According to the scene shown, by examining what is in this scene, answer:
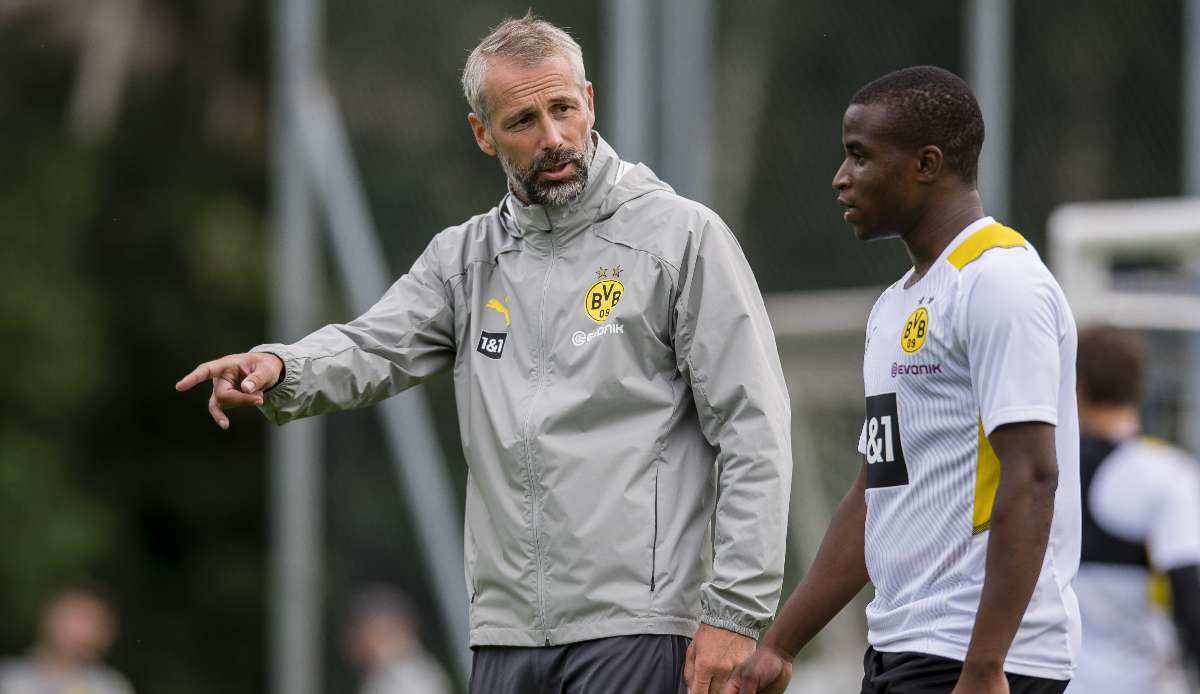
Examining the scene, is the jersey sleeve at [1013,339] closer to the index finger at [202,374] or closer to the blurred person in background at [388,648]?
the index finger at [202,374]

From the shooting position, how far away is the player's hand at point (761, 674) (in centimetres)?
338

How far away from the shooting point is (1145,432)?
7.54 meters

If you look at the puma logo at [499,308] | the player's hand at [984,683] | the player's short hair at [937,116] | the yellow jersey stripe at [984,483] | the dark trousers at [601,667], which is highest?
the player's short hair at [937,116]

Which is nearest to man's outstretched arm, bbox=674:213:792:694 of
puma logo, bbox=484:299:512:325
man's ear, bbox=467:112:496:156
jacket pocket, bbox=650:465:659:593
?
jacket pocket, bbox=650:465:659:593

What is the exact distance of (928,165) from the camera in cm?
317

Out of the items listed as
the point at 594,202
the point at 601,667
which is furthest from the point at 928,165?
the point at 601,667

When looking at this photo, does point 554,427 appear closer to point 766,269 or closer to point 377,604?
point 766,269

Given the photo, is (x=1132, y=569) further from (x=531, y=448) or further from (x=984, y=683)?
(x=984, y=683)

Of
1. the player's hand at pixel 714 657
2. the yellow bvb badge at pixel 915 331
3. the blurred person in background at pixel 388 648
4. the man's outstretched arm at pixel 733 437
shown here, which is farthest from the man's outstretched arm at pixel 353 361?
the blurred person in background at pixel 388 648

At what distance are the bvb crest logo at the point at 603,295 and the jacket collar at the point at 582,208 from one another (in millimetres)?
124

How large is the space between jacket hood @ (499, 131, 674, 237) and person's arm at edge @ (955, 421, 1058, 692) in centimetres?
109

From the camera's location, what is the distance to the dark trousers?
3484mm

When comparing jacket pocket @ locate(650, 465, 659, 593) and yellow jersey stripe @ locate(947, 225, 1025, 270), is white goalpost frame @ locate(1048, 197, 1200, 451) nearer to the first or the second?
jacket pocket @ locate(650, 465, 659, 593)

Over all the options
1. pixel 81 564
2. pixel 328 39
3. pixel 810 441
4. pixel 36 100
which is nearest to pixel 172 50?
pixel 36 100
